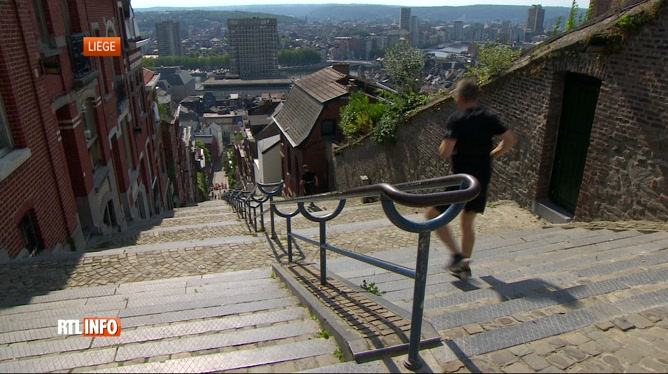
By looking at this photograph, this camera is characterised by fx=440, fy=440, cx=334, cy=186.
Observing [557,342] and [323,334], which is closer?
[557,342]

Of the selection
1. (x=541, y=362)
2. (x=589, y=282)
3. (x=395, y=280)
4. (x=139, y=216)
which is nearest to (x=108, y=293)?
(x=395, y=280)

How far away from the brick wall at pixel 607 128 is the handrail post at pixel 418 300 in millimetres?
4878

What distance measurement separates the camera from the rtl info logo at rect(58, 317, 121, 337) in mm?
3452

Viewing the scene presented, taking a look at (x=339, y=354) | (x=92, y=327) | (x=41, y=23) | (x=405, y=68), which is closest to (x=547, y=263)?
(x=339, y=354)

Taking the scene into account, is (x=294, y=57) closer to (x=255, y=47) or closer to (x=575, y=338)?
(x=255, y=47)

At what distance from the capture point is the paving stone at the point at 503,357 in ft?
7.68

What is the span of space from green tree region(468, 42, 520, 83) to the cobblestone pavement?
255cm

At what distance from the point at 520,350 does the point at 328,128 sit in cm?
1820

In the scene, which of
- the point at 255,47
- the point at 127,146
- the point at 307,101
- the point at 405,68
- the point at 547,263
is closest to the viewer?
→ the point at 547,263

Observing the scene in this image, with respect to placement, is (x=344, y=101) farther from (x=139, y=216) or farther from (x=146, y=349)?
(x=146, y=349)

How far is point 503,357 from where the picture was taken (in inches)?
93.8

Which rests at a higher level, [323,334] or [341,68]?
[323,334]

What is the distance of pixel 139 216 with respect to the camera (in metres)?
15.8

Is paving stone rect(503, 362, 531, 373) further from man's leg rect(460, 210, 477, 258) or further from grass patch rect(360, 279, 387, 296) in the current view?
man's leg rect(460, 210, 477, 258)
